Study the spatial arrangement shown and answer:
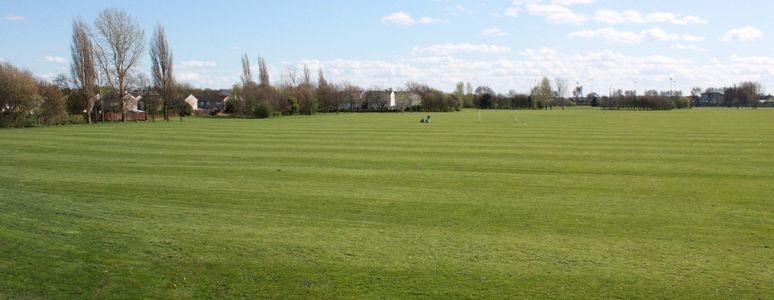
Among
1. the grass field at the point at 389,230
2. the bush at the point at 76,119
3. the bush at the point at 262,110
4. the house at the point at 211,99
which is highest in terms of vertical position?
the house at the point at 211,99

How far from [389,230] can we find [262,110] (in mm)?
84438

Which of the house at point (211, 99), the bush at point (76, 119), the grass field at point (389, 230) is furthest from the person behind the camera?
the house at point (211, 99)

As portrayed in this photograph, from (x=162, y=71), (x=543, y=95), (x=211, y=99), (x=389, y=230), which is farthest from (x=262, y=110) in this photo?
(x=543, y=95)

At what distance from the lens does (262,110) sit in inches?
3649

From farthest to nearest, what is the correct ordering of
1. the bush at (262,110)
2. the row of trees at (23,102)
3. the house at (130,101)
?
the bush at (262,110) → the house at (130,101) → the row of trees at (23,102)

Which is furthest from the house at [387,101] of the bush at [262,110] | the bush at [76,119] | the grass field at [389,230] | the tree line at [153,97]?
the grass field at [389,230]

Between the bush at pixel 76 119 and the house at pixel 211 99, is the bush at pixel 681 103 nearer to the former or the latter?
the house at pixel 211 99

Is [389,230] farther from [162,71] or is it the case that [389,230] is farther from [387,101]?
[387,101]

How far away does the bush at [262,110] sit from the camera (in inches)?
3647

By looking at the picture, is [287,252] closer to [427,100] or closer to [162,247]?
[162,247]

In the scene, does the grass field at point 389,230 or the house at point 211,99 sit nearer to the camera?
the grass field at point 389,230

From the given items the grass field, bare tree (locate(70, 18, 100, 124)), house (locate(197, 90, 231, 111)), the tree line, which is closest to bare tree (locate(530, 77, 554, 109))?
the tree line

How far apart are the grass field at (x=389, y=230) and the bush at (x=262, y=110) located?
70869mm

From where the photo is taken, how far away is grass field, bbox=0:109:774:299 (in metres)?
7.82
